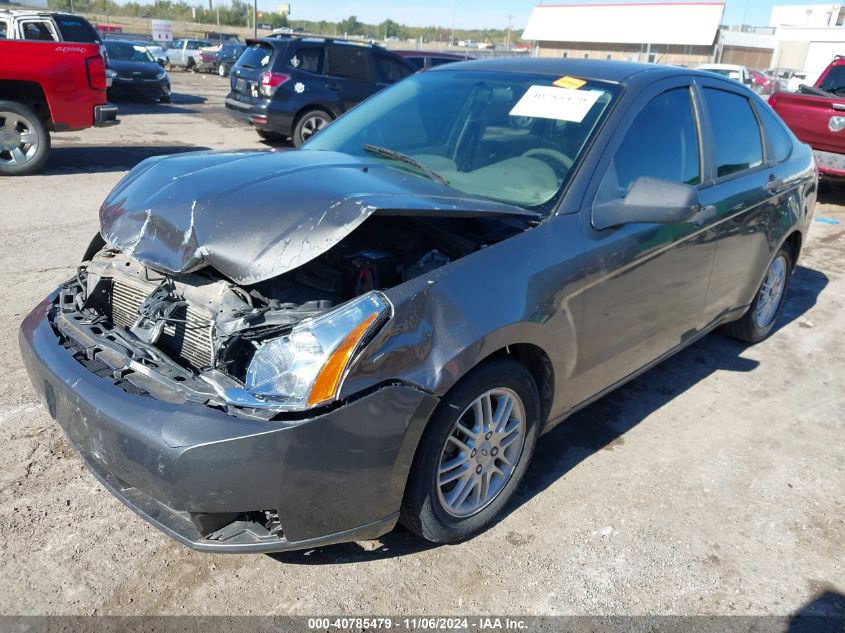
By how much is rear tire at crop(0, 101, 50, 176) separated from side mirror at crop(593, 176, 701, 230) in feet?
27.0

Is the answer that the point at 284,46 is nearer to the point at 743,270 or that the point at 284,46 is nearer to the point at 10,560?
the point at 743,270

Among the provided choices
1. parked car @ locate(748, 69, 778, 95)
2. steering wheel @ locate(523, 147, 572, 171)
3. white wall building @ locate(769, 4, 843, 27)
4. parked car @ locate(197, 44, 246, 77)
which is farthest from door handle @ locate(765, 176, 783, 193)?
white wall building @ locate(769, 4, 843, 27)

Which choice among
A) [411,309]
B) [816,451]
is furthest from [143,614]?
[816,451]

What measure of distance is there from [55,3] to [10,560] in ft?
167

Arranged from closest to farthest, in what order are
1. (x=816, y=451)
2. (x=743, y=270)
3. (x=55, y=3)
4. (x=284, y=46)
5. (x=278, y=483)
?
(x=278, y=483)
(x=816, y=451)
(x=743, y=270)
(x=284, y=46)
(x=55, y=3)

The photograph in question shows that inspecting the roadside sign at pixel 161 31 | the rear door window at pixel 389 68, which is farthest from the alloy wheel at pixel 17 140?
the roadside sign at pixel 161 31

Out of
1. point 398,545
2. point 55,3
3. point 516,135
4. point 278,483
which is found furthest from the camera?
point 55,3

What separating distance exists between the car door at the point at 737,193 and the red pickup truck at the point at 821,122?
5.95 meters

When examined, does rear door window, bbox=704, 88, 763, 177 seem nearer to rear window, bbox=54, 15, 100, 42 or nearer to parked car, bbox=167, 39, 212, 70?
rear window, bbox=54, 15, 100, 42

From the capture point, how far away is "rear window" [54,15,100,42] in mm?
11401

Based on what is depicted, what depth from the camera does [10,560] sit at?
2.55m

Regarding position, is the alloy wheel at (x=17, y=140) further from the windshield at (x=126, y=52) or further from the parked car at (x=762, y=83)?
the parked car at (x=762, y=83)

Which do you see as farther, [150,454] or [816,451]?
[816,451]

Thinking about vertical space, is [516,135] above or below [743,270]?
above
